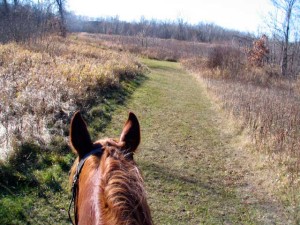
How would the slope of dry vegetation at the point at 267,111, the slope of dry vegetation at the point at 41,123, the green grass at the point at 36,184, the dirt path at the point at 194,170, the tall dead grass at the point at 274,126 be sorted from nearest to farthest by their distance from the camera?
the green grass at the point at 36,184 → the slope of dry vegetation at the point at 41,123 → the dirt path at the point at 194,170 → the tall dead grass at the point at 274,126 → the slope of dry vegetation at the point at 267,111

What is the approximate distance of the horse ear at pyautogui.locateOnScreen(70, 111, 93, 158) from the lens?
1714 millimetres

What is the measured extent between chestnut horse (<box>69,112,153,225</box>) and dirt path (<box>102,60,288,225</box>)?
2745 millimetres

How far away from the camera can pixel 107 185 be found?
4.19 ft

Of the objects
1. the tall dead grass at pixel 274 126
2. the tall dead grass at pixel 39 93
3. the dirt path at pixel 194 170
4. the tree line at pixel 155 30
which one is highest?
the tree line at pixel 155 30

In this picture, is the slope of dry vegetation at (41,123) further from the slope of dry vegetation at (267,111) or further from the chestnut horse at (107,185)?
the slope of dry vegetation at (267,111)

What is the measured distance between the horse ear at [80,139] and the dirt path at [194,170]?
2721 millimetres

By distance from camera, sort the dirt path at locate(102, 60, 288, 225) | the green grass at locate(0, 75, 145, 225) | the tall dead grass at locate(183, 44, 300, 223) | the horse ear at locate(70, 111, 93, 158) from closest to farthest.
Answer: the horse ear at locate(70, 111, 93, 158)
the green grass at locate(0, 75, 145, 225)
the dirt path at locate(102, 60, 288, 225)
the tall dead grass at locate(183, 44, 300, 223)

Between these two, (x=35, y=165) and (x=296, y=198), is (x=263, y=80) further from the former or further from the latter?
(x=35, y=165)

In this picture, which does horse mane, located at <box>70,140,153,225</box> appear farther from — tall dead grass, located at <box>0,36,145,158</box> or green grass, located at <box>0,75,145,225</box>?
tall dead grass, located at <box>0,36,145,158</box>

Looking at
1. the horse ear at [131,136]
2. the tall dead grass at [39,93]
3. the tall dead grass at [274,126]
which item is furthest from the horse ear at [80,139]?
the tall dead grass at [274,126]

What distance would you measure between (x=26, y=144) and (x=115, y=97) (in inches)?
209

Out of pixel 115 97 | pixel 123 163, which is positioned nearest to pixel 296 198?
pixel 123 163

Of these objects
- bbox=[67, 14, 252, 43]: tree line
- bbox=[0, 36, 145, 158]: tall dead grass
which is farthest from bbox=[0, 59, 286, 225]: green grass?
bbox=[67, 14, 252, 43]: tree line

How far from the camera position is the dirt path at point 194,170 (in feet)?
14.6
